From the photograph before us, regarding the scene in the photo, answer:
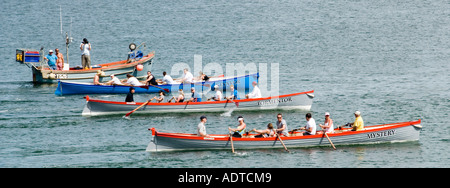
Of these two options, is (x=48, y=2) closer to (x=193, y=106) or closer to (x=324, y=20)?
(x=324, y=20)

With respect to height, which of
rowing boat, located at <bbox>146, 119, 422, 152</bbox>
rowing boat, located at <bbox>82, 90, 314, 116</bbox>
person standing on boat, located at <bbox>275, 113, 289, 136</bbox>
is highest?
rowing boat, located at <bbox>82, 90, 314, 116</bbox>

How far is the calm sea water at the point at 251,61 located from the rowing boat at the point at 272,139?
406mm

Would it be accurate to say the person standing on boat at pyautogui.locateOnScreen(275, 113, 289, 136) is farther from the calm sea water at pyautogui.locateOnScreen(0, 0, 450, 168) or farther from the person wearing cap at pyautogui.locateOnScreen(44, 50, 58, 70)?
the person wearing cap at pyautogui.locateOnScreen(44, 50, 58, 70)

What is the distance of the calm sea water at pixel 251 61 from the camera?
32812 mm

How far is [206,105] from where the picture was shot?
42094 millimetres

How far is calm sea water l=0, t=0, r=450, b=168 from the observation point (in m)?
32.8

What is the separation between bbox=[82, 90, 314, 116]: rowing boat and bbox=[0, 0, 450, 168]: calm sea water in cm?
57

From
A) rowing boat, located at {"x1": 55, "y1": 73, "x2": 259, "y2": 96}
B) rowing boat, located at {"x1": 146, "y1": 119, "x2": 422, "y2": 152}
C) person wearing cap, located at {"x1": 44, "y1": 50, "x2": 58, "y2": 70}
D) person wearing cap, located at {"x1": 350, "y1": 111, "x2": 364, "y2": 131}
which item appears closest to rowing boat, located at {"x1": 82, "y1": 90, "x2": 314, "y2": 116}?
rowing boat, located at {"x1": 55, "y1": 73, "x2": 259, "y2": 96}

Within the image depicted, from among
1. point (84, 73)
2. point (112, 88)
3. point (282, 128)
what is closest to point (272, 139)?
point (282, 128)

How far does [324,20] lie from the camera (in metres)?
84.6

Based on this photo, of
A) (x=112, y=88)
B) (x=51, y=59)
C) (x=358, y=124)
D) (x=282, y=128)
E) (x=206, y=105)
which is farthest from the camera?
(x=51, y=59)

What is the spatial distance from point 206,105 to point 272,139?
9800 mm

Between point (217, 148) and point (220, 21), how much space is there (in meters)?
54.1

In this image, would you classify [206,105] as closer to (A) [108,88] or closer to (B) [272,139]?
(A) [108,88]
